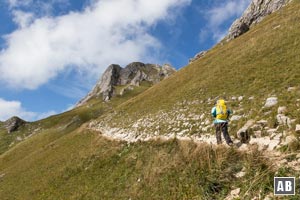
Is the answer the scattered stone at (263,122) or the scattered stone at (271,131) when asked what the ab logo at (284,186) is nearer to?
the scattered stone at (271,131)

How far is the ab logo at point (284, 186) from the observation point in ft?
28.6

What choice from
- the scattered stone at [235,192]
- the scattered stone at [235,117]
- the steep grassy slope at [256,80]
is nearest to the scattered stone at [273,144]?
the steep grassy slope at [256,80]

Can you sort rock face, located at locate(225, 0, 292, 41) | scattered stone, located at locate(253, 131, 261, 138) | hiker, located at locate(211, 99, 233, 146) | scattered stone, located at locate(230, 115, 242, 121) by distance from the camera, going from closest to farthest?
scattered stone, located at locate(253, 131, 261, 138), hiker, located at locate(211, 99, 233, 146), scattered stone, located at locate(230, 115, 242, 121), rock face, located at locate(225, 0, 292, 41)

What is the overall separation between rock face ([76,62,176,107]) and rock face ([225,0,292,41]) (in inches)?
3600

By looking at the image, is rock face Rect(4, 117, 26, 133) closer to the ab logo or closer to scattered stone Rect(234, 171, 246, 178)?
scattered stone Rect(234, 171, 246, 178)

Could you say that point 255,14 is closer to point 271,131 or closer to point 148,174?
point 271,131

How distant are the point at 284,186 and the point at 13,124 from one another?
128130 millimetres

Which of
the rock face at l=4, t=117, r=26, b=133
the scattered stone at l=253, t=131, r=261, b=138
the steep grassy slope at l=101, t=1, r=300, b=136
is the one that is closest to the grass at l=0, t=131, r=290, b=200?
the scattered stone at l=253, t=131, r=261, b=138

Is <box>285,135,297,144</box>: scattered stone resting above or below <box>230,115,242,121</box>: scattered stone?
below

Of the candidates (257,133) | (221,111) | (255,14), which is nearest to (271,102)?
(221,111)

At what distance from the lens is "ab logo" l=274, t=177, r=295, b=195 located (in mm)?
8709

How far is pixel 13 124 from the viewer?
401 ft

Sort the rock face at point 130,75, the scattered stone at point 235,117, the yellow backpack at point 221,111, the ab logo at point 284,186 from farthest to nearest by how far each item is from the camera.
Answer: the rock face at point 130,75 < the scattered stone at point 235,117 < the yellow backpack at point 221,111 < the ab logo at point 284,186

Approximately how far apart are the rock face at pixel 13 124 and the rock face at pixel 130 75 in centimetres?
4580
